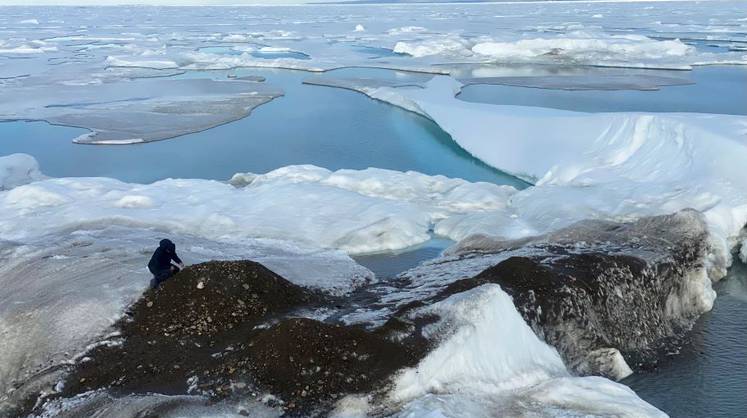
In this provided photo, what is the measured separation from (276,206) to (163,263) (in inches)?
232

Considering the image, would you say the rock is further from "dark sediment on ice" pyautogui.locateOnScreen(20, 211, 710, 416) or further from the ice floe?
the ice floe

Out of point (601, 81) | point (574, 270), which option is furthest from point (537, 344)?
point (601, 81)

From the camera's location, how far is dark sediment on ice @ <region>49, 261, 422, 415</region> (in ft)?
25.1

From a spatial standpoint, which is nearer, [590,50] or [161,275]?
[161,275]

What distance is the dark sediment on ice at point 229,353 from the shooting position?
25.1 ft

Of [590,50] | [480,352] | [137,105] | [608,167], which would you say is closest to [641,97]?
[608,167]

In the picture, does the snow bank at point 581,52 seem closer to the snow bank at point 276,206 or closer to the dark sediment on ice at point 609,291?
the snow bank at point 276,206

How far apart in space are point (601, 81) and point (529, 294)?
1023 inches

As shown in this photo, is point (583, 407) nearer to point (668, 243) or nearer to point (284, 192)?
point (668, 243)

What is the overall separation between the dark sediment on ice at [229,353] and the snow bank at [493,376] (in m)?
0.44

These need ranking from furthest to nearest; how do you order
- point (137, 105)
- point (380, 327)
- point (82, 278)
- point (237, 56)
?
point (237, 56), point (137, 105), point (82, 278), point (380, 327)

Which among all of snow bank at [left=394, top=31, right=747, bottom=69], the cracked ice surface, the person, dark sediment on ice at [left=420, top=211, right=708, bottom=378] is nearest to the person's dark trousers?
the person

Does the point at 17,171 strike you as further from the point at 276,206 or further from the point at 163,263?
the point at 163,263

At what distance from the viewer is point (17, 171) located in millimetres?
18953
